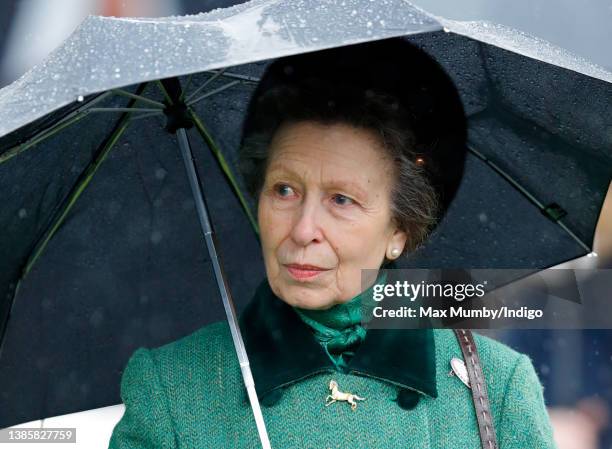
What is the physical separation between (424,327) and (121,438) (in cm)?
86

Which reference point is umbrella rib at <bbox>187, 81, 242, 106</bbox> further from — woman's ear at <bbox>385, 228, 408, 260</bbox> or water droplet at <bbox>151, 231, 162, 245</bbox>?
woman's ear at <bbox>385, 228, 408, 260</bbox>

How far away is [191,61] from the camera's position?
1.82m

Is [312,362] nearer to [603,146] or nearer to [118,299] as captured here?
[118,299]

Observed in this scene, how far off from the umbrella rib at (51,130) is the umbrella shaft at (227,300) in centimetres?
33

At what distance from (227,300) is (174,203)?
0.60 m

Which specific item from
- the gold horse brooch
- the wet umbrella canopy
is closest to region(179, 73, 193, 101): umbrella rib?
the wet umbrella canopy

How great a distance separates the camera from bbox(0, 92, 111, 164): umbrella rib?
230 centimetres

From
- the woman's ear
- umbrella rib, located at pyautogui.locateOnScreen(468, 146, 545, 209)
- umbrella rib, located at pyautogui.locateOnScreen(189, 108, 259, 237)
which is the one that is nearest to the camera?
the woman's ear

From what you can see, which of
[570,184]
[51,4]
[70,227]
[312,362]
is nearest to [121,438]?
[312,362]

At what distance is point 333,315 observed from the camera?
2.60 metres

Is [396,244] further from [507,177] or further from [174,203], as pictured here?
[174,203]

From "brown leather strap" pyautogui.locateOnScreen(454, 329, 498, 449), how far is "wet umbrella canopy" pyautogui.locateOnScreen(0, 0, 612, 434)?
36 centimetres

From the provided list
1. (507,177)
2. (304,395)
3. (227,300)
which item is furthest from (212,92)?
(507,177)

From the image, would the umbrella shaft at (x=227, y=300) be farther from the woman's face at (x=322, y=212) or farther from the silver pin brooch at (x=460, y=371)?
the silver pin brooch at (x=460, y=371)
